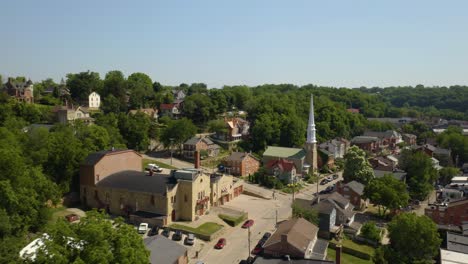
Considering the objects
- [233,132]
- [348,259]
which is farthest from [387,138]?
[348,259]

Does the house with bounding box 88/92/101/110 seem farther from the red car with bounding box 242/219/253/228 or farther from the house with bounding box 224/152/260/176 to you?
the red car with bounding box 242/219/253/228

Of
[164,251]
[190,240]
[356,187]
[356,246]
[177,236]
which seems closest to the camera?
[164,251]

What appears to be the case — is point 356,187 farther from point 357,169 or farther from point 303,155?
point 303,155

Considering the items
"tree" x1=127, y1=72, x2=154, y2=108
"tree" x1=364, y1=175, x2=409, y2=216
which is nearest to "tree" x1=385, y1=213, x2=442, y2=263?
"tree" x1=364, y1=175, x2=409, y2=216

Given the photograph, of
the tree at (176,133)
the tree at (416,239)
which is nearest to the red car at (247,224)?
the tree at (416,239)

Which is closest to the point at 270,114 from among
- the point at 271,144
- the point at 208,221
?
the point at 271,144

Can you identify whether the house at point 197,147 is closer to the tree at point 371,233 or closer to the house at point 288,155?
the house at point 288,155

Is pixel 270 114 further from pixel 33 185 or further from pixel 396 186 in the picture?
pixel 33 185
